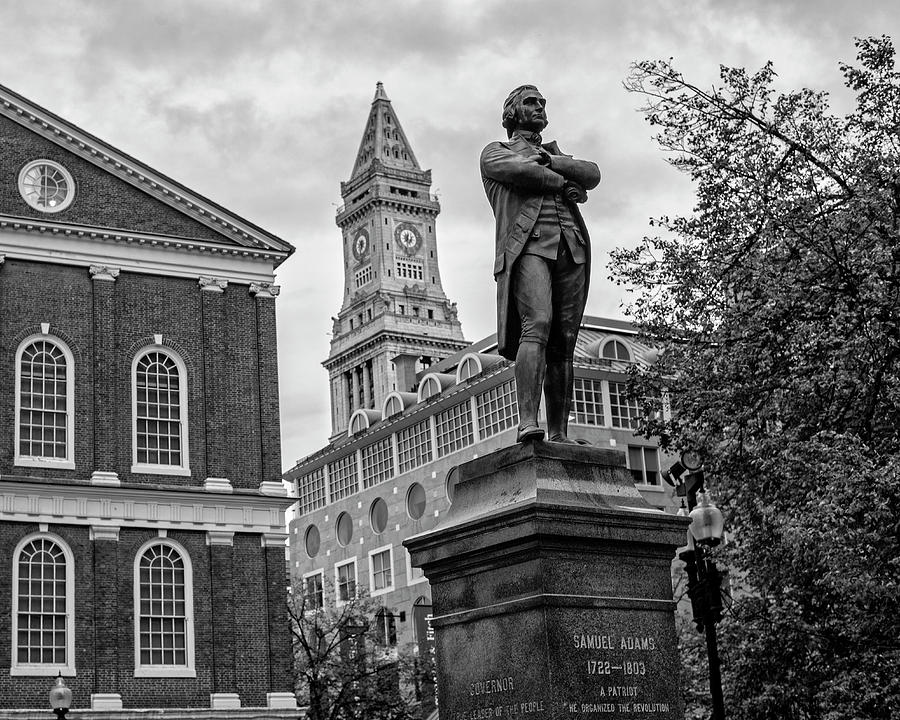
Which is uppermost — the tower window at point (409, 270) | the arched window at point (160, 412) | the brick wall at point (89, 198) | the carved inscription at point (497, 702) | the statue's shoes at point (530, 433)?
the tower window at point (409, 270)

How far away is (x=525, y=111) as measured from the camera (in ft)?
37.8

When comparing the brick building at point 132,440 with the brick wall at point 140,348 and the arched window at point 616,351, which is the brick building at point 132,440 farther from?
the arched window at point 616,351

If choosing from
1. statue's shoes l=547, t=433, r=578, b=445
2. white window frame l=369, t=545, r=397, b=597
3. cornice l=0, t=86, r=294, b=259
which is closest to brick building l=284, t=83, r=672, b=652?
white window frame l=369, t=545, r=397, b=597

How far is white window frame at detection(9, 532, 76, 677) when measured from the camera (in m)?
35.7

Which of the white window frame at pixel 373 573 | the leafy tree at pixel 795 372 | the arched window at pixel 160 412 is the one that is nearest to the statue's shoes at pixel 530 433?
the leafy tree at pixel 795 372

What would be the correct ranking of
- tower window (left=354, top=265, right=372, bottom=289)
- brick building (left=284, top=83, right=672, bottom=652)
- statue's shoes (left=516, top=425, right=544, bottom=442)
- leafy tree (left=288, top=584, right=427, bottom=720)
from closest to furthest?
statue's shoes (left=516, top=425, right=544, bottom=442), leafy tree (left=288, top=584, right=427, bottom=720), brick building (left=284, top=83, right=672, bottom=652), tower window (left=354, top=265, right=372, bottom=289)

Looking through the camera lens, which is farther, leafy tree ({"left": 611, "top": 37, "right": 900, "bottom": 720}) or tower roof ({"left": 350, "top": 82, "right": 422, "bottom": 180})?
tower roof ({"left": 350, "top": 82, "right": 422, "bottom": 180})

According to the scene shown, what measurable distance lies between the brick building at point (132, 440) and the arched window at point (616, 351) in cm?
3529

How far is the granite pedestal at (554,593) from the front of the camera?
9.88 m

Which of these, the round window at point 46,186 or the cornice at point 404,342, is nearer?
the round window at point 46,186

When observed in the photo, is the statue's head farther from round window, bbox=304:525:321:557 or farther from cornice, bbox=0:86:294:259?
round window, bbox=304:525:321:557

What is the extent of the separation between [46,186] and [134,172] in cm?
242

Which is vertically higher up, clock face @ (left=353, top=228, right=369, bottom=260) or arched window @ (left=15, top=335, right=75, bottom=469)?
clock face @ (left=353, top=228, right=369, bottom=260)

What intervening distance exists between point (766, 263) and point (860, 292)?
1901 mm
